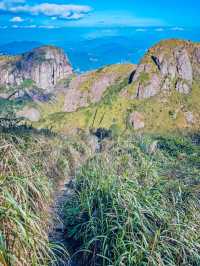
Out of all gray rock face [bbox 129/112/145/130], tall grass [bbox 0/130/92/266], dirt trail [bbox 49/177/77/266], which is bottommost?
gray rock face [bbox 129/112/145/130]

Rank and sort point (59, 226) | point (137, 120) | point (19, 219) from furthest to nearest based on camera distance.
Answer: point (137, 120), point (59, 226), point (19, 219)

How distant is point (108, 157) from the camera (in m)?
10.9

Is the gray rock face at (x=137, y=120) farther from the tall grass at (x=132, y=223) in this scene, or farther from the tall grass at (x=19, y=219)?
the tall grass at (x=19, y=219)

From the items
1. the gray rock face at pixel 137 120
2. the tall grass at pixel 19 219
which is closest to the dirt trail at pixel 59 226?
the tall grass at pixel 19 219

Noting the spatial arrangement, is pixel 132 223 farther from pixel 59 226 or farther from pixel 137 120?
pixel 137 120

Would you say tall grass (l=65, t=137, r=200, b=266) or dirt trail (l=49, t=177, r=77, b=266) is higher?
tall grass (l=65, t=137, r=200, b=266)

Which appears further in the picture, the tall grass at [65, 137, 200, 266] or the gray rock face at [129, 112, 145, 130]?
the gray rock face at [129, 112, 145, 130]

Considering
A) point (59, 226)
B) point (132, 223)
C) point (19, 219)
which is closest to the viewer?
point (19, 219)

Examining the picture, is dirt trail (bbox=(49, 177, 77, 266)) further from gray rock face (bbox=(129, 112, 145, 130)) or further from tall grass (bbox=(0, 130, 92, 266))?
gray rock face (bbox=(129, 112, 145, 130))

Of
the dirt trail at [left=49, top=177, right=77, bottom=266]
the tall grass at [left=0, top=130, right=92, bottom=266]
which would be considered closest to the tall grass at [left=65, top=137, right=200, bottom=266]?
the dirt trail at [left=49, top=177, right=77, bottom=266]

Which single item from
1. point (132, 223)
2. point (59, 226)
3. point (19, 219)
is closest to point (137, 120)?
point (59, 226)

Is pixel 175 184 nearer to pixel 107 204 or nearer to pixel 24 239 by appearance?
pixel 107 204

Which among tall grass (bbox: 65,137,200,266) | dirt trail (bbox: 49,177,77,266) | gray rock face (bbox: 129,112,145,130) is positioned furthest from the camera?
gray rock face (bbox: 129,112,145,130)

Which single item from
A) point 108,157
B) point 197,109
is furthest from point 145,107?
point 108,157
